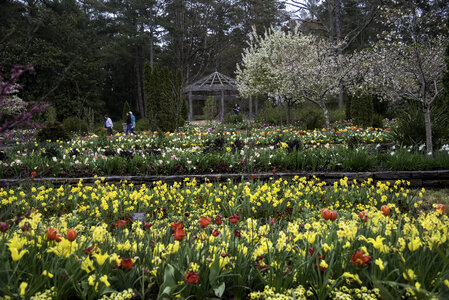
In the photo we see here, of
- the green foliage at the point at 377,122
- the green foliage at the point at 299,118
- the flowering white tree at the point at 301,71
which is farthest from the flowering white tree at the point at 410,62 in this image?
the green foliage at the point at 377,122

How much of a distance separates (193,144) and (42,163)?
431 cm

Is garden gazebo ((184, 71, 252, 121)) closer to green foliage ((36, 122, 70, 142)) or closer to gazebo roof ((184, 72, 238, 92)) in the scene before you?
gazebo roof ((184, 72, 238, 92))

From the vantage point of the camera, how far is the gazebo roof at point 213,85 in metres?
22.7

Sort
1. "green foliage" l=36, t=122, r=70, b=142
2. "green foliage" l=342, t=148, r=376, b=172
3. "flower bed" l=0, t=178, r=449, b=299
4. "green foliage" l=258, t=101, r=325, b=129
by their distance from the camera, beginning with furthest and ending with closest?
"green foliage" l=258, t=101, r=325, b=129 → "green foliage" l=36, t=122, r=70, b=142 → "green foliage" l=342, t=148, r=376, b=172 → "flower bed" l=0, t=178, r=449, b=299

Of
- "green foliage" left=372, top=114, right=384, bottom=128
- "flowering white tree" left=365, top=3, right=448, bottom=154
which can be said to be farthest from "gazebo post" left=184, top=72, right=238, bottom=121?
"flowering white tree" left=365, top=3, right=448, bottom=154

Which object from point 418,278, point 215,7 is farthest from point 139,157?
point 215,7

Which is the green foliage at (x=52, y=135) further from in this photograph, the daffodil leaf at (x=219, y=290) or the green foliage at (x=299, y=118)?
the daffodil leaf at (x=219, y=290)

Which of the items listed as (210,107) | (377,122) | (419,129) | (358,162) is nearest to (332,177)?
(358,162)

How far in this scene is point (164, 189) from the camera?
478cm

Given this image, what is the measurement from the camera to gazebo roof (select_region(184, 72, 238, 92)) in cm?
2272

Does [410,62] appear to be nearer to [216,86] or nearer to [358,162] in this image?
[358,162]

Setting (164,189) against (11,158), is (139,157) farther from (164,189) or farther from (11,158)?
(11,158)

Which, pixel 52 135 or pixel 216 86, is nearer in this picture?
pixel 52 135

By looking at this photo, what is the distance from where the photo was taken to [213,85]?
76.1 feet
